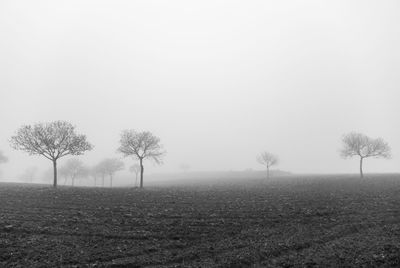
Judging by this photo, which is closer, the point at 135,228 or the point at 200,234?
the point at 200,234

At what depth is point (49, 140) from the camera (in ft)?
148

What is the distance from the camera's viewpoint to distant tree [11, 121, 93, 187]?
147ft

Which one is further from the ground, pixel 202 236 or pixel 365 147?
pixel 365 147

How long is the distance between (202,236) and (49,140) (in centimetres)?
4159

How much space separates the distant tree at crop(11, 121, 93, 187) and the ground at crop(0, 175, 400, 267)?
75.5 ft

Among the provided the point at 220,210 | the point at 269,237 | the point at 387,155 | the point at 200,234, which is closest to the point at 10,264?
the point at 200,234

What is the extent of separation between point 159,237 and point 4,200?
78.7 ft

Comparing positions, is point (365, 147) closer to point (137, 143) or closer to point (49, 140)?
point (137, 143)

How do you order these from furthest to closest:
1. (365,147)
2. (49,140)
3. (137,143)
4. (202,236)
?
(365,147)
(137,143)
(49,140)
(202,236)


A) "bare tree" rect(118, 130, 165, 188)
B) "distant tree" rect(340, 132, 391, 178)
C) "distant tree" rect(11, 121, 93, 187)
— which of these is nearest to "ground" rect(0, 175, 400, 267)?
"distant tree" rect(11, 121, 93, 187)

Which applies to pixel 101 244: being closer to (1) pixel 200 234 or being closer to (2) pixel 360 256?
(1) pixel 200 234

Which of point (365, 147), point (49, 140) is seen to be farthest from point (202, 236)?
point (365, 147)

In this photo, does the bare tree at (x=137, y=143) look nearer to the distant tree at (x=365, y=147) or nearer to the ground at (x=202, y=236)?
the ground at (x=202, y=236)

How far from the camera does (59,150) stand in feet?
153
